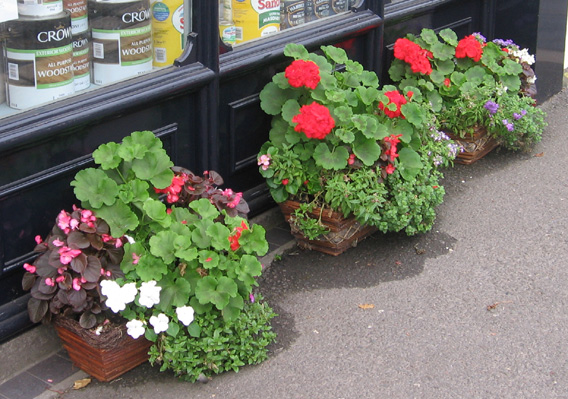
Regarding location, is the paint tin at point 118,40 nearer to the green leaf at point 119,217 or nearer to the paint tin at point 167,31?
the paint tin at point 167,31

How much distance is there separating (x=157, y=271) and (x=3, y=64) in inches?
43.0

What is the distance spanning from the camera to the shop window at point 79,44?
11.4 feet

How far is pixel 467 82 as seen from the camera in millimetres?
5348

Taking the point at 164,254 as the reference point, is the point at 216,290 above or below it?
below

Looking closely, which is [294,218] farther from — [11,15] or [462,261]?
[11,15]

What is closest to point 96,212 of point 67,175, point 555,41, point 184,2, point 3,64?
point 67,175

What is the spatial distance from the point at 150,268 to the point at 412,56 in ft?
8.17

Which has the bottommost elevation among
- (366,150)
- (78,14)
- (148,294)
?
(148,294)

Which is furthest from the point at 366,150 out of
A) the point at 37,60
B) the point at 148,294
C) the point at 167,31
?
the point at 37,60

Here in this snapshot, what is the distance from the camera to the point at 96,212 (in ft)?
11.0

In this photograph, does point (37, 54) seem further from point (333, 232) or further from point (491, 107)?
point (491, 107)

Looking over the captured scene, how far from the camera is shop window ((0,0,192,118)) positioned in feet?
11.4

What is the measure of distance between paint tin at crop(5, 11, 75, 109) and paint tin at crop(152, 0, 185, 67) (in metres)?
0.51

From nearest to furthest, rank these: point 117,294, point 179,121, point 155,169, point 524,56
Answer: point 117,294
point 155,169
point 179,121
point 524,56
